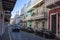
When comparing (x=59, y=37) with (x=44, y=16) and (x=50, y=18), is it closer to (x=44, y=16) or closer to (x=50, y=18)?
(x=50, y=18)

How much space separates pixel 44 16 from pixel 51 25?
4890mm

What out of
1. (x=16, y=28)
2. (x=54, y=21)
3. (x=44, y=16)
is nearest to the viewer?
(x=54, y=21)

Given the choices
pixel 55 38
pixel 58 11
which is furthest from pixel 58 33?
pixel 58 11

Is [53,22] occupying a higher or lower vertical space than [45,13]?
lower

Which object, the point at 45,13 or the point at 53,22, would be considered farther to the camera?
the point at 45,13

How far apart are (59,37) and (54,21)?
5003mm

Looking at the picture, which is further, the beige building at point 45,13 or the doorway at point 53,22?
the doorway at point 53,22

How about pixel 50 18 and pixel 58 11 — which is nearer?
pixel 58 11

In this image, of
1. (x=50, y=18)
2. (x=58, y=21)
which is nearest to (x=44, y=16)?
(x=50, y=18)

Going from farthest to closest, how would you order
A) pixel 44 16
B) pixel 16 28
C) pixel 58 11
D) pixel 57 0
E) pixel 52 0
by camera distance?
1. pixel 16 28
2. pixel 44 16
3. pixel 58 11
4. pixel 52 0
5. pixel 57 0

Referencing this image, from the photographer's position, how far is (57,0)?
20719 mm

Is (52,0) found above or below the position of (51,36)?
above

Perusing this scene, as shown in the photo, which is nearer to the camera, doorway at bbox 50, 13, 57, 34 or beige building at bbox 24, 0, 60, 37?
beige building at bbox 24, 0, 60, 37

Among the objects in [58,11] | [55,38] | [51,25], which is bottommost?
[55,38]
